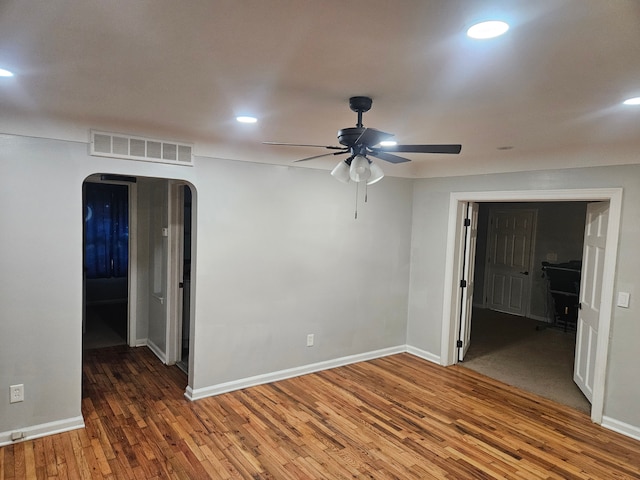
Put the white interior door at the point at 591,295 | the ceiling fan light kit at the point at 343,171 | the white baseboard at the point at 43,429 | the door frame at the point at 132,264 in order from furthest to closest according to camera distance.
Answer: the door frame at the point at 132,264 → the white interior door at the point at 591,295 → the white baseboard at the point at 43,429 → the ceiling fan light kit at the point at 343,171

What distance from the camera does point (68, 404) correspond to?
335 centimetres

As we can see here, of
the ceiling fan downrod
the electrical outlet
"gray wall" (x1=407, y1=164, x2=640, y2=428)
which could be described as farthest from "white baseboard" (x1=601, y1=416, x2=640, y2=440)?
the electrical outlet

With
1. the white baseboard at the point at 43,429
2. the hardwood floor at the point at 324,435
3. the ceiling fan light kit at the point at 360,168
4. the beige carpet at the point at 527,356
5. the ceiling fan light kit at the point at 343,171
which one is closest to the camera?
the ceiling fan light kit at the point at 360,168

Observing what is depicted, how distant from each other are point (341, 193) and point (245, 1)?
3.58 m

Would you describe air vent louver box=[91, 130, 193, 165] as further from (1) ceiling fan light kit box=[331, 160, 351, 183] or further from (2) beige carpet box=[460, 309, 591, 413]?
(2) beige carpet box=[460, 309, 591, 413]

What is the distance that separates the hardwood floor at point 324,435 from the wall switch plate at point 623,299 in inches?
43.4

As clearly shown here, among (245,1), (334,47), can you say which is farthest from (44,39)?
(334,47)

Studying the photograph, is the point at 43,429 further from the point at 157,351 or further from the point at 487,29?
the point at 487,29

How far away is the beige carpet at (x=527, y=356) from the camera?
14.7 feet

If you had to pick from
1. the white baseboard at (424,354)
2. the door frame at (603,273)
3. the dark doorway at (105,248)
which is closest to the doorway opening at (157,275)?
the dark doorway at (105,248)

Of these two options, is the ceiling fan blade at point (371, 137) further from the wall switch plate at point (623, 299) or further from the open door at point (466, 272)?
the open door at point (466, 272)

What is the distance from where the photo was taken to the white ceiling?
1.33 m

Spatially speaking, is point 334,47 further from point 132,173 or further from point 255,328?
point 255,328

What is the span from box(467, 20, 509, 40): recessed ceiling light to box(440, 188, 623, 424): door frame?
2.92 meters
